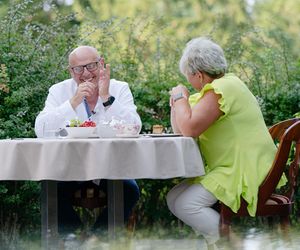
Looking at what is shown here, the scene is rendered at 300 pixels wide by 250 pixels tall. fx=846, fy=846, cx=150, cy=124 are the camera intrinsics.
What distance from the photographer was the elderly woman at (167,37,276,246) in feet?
15.7

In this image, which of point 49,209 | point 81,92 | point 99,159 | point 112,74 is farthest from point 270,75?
point 99,159

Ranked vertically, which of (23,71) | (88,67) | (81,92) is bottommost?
(81,92)

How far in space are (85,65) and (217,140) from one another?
123 centimetres

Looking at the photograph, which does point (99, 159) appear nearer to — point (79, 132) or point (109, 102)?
point (79, 132)

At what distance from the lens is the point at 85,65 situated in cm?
568

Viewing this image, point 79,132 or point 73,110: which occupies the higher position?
point 73,110

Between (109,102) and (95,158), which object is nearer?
(95,158)

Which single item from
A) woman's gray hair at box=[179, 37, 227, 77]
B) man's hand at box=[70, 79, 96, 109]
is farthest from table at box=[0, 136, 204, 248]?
man's hand at box=[70, 79, 96, 109]

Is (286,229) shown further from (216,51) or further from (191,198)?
(216,51)

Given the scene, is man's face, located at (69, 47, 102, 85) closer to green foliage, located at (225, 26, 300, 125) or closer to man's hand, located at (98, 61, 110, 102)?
man's hand, located at (98, 61, 110, 102)

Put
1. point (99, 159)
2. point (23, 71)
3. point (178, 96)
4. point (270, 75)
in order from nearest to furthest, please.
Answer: point (99, 159)
point (178, 96)
point (23, 71)
point (270, 75)

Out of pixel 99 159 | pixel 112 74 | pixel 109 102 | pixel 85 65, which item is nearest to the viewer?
pixel 99 159

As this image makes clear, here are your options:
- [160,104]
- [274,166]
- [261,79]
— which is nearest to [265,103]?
[261,79]

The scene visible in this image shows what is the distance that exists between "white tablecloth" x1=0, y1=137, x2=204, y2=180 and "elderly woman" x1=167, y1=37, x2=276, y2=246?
235mm
